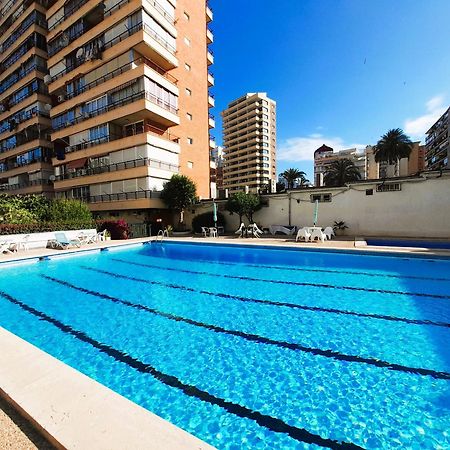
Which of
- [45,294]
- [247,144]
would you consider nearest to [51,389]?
[45,294]

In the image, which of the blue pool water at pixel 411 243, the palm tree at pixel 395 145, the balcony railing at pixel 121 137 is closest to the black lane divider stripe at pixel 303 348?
the blue pool water at pixel 411 243

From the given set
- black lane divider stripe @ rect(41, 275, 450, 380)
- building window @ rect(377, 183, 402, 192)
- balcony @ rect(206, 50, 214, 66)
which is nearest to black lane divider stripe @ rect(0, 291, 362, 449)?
black lane divider stripe @ rect(41, 275, 450, 380)

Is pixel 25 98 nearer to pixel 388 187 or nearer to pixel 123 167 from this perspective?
pixel 123 167

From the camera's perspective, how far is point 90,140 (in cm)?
2672

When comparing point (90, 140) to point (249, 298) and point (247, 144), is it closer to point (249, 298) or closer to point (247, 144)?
point (249, 298)

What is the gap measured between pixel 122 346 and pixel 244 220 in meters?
19.0

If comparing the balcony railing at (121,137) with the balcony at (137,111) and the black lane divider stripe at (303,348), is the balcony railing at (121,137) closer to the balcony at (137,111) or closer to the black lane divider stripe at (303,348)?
the balcony at (137,111)

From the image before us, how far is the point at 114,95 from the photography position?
24562 mm

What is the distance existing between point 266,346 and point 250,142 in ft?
281

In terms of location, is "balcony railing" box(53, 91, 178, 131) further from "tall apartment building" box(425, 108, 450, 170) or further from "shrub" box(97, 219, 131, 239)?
"tall apartment building" box(425, 108, 450, 170)

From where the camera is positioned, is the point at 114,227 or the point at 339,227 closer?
the point at 339,227

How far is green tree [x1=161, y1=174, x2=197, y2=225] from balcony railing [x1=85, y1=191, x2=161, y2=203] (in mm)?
981

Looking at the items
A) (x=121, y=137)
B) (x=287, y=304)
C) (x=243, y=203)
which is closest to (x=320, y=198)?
(x=243, y=203)

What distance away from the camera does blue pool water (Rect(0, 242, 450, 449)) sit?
3125 mm
